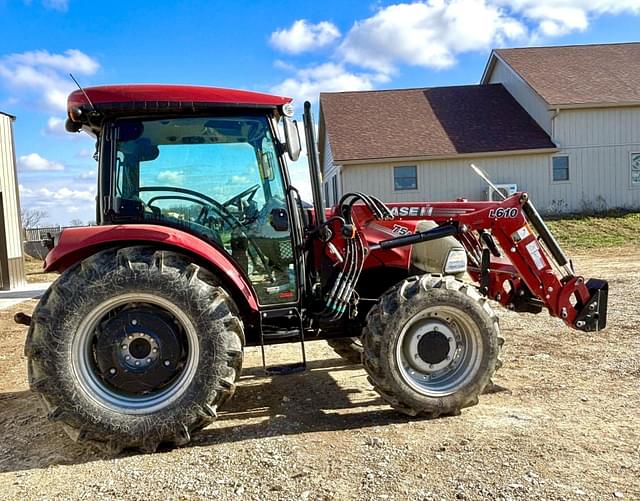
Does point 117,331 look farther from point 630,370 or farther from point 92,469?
point 630,370

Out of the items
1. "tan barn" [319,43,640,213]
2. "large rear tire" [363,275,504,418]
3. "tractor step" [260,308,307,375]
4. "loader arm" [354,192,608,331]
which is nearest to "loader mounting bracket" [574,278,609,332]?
"loader arm" [354,192,608,331]

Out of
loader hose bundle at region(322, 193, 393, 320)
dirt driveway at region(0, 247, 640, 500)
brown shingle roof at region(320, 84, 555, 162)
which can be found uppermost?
brown shingle roof at region(320, 84, 555, 162)

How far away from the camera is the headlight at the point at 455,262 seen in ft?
15.1

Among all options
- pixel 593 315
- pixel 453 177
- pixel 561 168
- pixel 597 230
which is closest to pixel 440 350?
pixel 593 315

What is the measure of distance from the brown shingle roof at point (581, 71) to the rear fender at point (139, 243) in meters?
19.2

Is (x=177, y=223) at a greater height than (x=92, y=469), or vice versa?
(x=177, y=223)

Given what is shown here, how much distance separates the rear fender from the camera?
3670 millimetres

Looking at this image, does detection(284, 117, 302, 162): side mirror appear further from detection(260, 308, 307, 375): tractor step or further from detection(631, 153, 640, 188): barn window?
detection(631, 153, 640, 188): barn window

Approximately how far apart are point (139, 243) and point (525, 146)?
1889 cm

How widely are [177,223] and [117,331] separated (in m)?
0.86

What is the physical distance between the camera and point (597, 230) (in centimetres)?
Result: 1811

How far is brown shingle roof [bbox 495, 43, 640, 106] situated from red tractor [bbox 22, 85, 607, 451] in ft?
58.6

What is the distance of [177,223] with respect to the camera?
4.02 meters

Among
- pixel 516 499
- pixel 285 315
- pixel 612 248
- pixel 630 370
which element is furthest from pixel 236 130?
pixel 612 248
